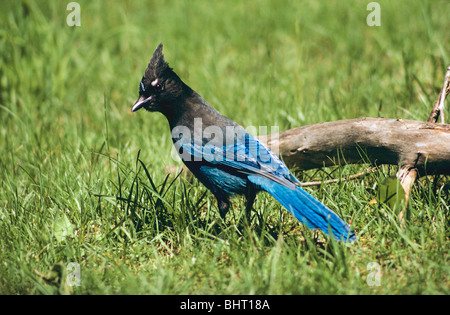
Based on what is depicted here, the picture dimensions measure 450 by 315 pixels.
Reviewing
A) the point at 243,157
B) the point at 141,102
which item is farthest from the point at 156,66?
the point at 243,157

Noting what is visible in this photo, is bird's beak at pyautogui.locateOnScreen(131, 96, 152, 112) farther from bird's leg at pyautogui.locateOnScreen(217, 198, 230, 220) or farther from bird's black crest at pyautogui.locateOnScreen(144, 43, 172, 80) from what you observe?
bird's leg at pyautogui.locateOnScreen(217, 198, 230, 220)

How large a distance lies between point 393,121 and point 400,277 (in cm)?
104

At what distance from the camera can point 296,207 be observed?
2789mm

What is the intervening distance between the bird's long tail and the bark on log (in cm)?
63

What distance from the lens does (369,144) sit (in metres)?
3.20

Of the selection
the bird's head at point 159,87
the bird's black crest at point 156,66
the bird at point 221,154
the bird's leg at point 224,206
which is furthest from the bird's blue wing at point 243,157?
the bird's black crest at point 156,66

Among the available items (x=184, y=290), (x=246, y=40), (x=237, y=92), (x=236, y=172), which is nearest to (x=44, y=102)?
(x=237, y=92)

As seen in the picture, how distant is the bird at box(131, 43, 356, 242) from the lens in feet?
9.30

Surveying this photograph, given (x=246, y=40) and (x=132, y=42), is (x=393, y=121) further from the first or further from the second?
(x=132, y=42)

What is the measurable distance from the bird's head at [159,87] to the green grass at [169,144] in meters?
0.42

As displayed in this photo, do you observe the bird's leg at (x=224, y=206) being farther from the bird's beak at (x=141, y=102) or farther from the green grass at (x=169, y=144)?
the bird's beak at (x=141, y=102)

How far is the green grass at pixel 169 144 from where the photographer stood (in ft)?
8.64

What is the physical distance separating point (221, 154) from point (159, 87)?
646 mm

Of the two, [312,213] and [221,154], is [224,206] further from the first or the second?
[312,213]
